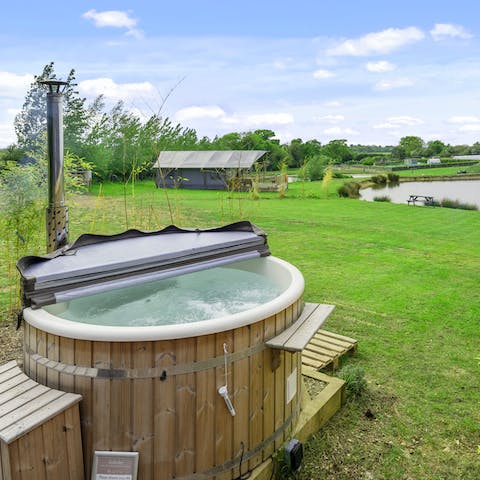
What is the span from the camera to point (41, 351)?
2.20 m

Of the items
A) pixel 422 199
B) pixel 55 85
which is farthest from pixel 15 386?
pixel 422 199

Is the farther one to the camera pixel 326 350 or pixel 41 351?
pixel 326 350

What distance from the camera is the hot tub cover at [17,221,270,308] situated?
246 centimetres

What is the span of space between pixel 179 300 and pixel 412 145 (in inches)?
2918

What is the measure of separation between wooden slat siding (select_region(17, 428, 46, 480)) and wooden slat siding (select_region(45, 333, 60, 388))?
0.86 ft

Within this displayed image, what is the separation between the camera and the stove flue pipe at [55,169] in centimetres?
369

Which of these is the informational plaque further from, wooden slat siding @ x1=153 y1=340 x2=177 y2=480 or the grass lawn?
the grass lawn

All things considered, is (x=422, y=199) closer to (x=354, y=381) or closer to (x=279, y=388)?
(x=354, y=381)

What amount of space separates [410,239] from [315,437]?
8.01m

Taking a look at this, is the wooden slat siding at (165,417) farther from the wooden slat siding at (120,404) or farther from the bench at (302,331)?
the bench at (302,331)

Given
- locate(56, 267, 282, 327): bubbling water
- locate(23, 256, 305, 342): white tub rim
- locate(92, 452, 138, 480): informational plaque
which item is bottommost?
locate(92, 452, 138, 480): informational plaque

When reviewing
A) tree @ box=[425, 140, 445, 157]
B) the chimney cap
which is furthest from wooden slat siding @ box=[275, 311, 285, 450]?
tree @ box=[425, 140, 445, 157]

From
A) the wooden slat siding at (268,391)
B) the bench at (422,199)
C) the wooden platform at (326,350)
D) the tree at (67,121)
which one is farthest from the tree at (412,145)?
the wooden slat siding at (268,391)

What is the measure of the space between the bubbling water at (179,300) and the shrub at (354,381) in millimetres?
892
